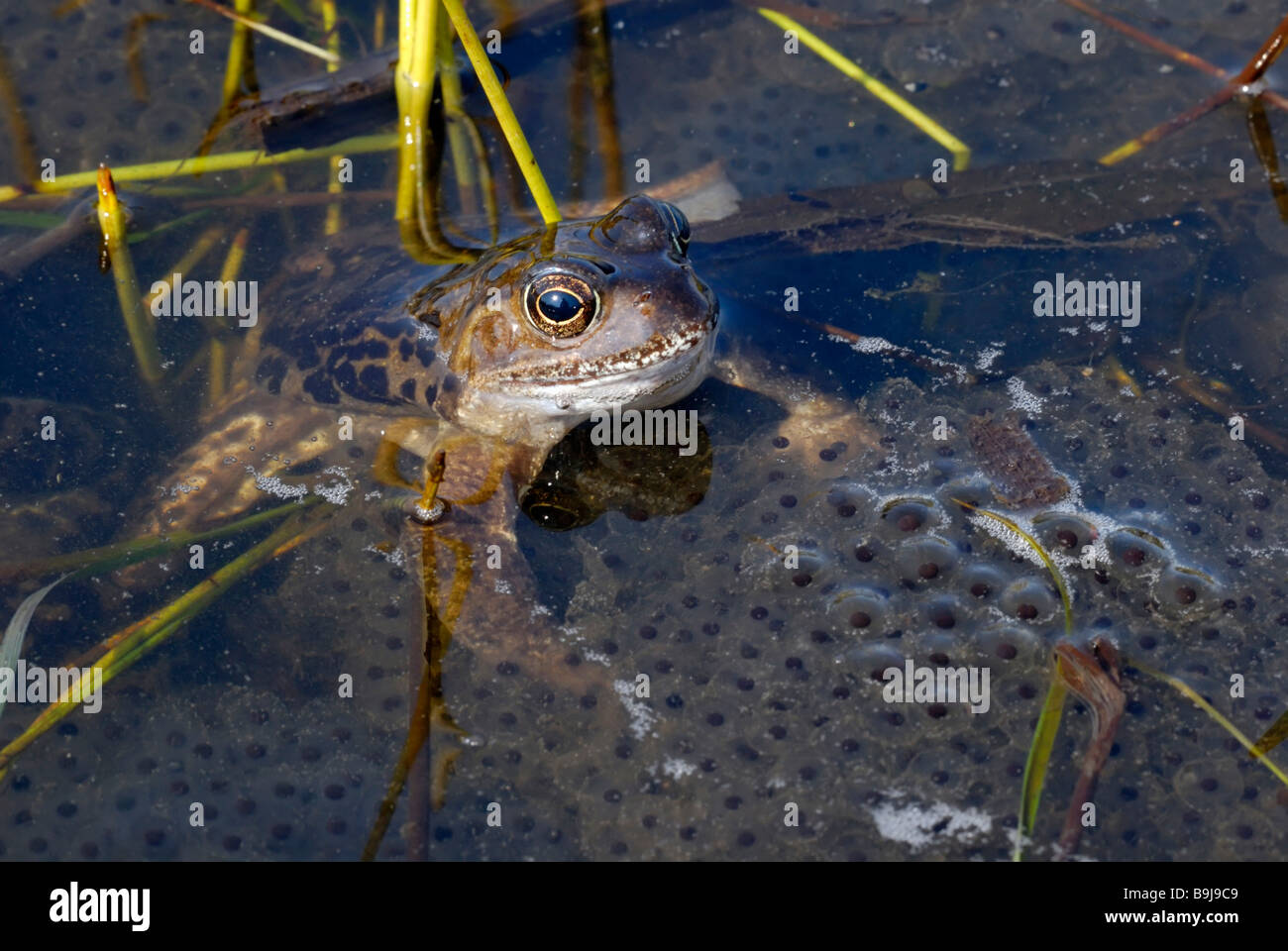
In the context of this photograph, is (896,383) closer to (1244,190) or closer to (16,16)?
(1244,190)

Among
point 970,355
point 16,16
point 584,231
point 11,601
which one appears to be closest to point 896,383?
point 970,355

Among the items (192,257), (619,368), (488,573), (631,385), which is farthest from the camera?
(192,257)

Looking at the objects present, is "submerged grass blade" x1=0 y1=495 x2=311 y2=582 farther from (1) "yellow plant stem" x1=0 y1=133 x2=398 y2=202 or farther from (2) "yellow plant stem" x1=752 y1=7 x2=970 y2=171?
(2) "yellow plant stem" x1=752 y1=7 x2=970 y2=171

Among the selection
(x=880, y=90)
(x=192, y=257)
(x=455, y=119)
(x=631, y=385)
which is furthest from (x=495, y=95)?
(x=880, y=90)

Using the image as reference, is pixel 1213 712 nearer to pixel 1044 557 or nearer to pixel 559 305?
pixel 1044 557

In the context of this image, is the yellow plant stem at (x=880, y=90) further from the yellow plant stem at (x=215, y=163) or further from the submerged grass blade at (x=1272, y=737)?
the submerged grass blade at (x=1272, y=737)

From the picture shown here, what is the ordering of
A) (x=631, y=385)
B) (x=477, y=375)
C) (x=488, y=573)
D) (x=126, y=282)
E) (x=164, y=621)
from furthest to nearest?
(x=126, y=282) → (x=477, y=375) → (x=631, y=385) → (x=488, y=573) → (x=164, y=621)

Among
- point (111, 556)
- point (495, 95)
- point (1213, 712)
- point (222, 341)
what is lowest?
point (1213, 712)
